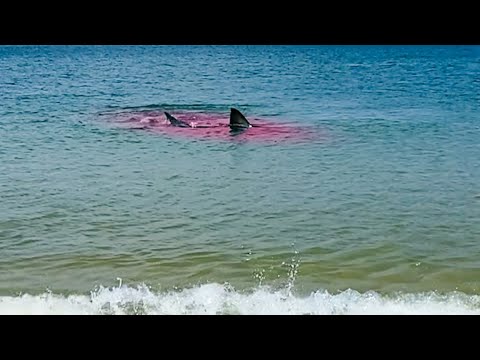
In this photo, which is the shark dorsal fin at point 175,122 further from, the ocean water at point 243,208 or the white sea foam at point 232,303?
the white sea foam at point 232,303

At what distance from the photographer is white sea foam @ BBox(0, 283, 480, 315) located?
5551 mm

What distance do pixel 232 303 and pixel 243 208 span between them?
307 centimetres

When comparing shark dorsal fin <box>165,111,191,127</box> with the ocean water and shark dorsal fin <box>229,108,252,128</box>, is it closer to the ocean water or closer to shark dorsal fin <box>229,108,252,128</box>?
the ocean water

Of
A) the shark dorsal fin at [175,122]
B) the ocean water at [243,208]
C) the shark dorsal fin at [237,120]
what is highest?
the shark dorsal fin at [237,120]

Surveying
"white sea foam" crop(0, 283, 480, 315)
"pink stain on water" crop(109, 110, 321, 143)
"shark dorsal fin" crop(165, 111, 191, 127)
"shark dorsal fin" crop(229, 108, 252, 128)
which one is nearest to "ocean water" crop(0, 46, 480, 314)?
"white sea foam" crop(0, 283, 480, 315)

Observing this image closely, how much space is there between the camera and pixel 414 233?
7660 mm

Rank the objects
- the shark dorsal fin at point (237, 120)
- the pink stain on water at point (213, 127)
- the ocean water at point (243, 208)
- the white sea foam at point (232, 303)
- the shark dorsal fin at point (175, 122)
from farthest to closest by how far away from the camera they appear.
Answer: the shark dorsal fin at point (175, 122) → the shark dorsal fin at point (237, 120) → the pink stain on water at point (213, 127) → the ocean water at point (243, 208) → the white sea foam at point (232, 303)

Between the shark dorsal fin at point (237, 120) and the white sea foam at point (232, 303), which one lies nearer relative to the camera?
the white sea foam at point (232, 303)

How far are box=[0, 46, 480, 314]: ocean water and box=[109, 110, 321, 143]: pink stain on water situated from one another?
0.19 m

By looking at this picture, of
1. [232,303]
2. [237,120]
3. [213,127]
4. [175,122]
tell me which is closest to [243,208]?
[232,303]

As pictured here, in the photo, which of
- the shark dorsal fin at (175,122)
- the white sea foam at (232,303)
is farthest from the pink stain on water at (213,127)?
the white sea foam at (232,303)

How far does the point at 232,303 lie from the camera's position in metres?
5.68

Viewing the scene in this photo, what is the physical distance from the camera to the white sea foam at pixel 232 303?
219 inches

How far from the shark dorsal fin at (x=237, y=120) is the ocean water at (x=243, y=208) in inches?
40.0
